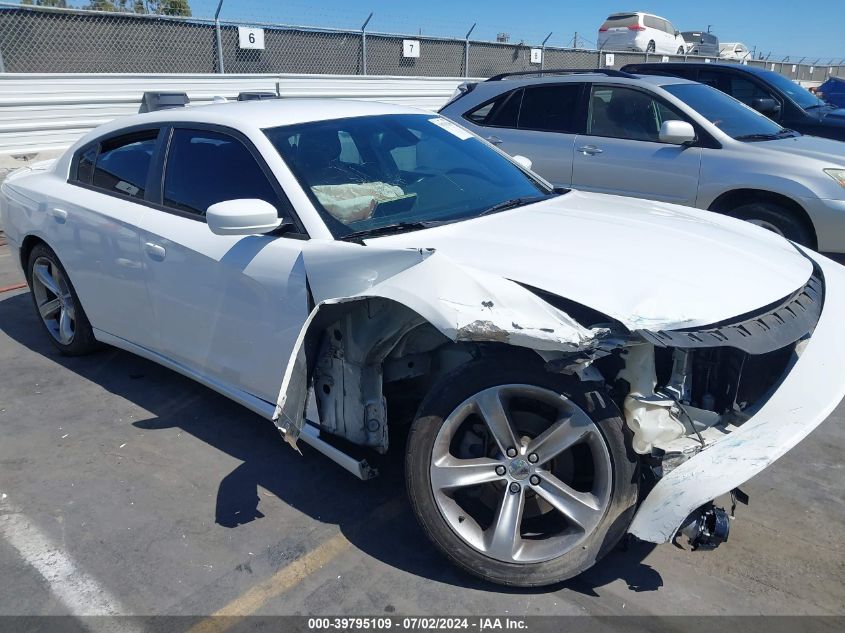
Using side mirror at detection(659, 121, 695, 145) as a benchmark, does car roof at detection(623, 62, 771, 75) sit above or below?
above

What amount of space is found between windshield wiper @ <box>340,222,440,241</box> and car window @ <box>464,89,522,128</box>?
496cm

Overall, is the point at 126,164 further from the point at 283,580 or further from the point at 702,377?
the point at 702,377

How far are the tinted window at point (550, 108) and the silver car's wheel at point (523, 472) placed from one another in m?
5.46

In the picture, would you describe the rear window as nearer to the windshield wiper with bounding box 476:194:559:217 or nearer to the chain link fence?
the chain link fence

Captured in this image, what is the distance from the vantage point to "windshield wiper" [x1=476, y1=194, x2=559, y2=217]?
3.62m

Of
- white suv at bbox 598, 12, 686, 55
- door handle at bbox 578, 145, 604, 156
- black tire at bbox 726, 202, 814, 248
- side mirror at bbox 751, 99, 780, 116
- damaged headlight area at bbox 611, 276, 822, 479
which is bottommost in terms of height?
black tire at bbox 726, 202, 814, 248

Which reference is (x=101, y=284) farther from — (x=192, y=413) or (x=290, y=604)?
(x=290, y=604)

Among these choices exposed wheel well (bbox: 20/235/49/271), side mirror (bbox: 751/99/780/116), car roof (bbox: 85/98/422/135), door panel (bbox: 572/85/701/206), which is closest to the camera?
car roof (bbox: 85/98/422/135)

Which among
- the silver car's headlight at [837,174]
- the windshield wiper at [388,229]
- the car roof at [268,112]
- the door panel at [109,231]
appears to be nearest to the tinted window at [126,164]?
the door panel at [109,231]

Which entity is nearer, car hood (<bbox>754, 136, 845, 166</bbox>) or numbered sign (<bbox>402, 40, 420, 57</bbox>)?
car hood (<bbox>754, 136, 845, 166</bbox>)

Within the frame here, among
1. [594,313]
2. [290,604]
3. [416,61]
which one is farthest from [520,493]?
[416,61]

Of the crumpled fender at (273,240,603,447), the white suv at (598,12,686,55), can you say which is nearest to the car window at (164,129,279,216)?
the crumpled fender at (273,240,603,447)

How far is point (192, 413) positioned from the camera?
432cm

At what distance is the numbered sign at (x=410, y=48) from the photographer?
16.1m
